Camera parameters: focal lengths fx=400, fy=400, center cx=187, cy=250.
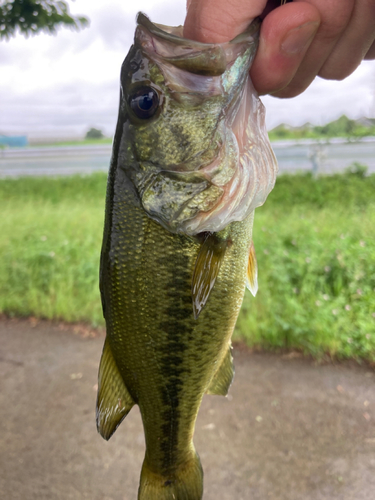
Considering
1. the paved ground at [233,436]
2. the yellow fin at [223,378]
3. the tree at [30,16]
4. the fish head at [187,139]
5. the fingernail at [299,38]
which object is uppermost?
the tree at [30,16]

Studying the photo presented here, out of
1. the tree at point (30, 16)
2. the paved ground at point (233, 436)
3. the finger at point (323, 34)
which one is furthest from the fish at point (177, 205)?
the tree at point (30, 16)

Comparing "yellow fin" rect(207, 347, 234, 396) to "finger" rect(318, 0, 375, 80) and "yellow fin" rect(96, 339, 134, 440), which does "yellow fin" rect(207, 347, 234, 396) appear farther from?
"finger" rect(318, 0, 375, 80)

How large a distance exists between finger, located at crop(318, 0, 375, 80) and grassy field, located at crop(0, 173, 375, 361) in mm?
3016

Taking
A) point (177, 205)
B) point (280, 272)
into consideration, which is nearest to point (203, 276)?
point (177, 205)

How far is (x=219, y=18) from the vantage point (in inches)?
45.6

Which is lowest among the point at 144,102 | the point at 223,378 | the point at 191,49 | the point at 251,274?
the point at 223,378

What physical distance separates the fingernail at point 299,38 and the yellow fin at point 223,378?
1161 millimetres

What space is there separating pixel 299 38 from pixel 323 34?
0.55 ft

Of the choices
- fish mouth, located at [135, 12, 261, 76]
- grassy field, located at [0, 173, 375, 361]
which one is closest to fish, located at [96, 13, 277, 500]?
fish mouth, located at [135, 12, 261, 76]

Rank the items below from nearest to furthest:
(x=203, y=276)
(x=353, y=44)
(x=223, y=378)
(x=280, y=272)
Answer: (x=203, y=276) < (x=353, y=44) < (x=223, y=378) < (x=280, y=272)

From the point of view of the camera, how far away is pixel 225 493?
3021 millimetres

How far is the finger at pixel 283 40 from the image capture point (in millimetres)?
1183

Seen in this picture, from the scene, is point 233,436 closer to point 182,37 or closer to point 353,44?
point 353,44

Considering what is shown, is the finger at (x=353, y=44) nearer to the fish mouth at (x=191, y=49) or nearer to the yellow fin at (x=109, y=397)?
the fish mouth at (x=191, y=49)
